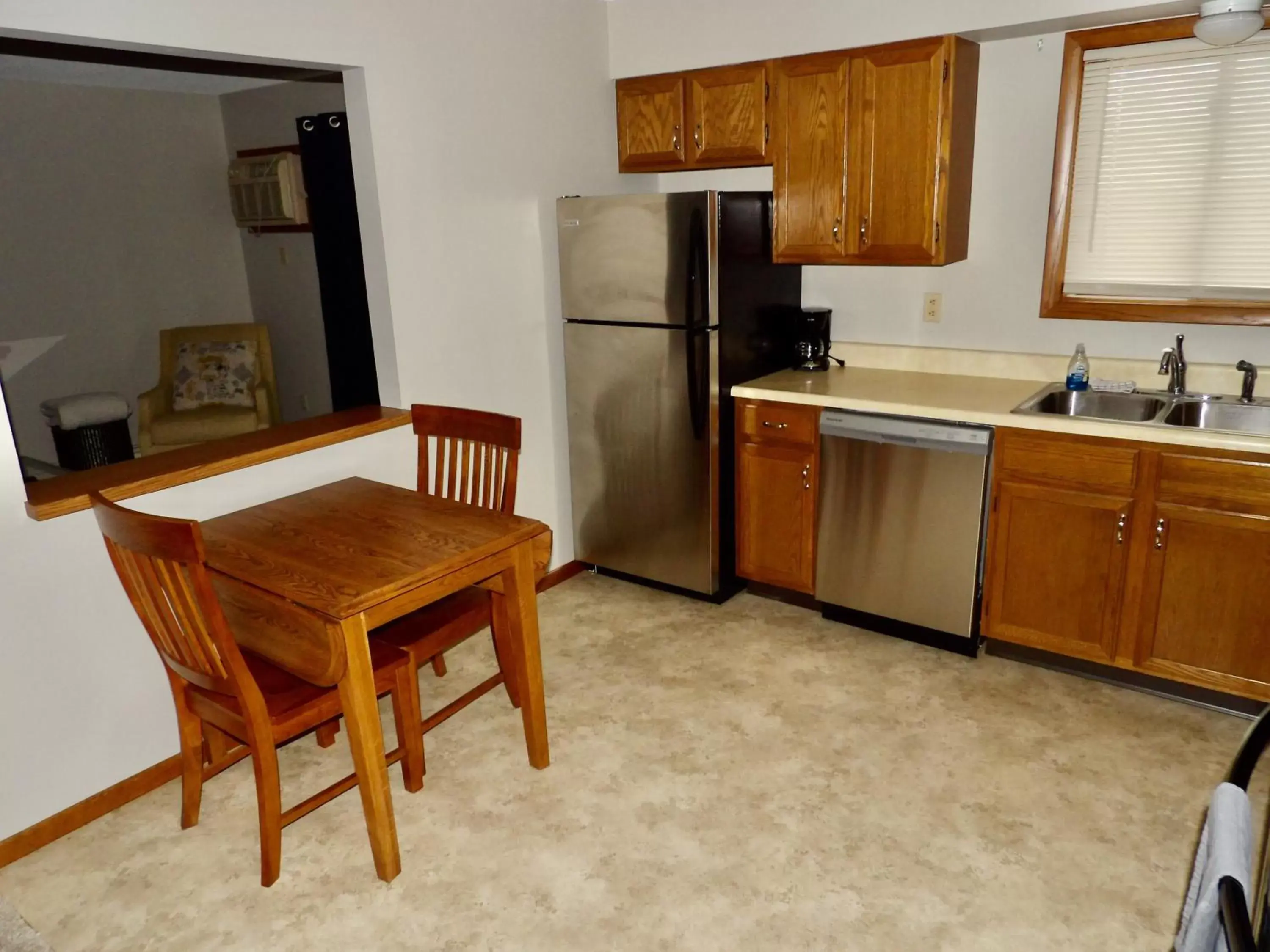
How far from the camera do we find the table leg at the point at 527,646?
239 centimetres

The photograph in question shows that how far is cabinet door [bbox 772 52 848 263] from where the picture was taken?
318cm

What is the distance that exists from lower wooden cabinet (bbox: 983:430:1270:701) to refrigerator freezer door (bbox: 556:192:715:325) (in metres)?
1.25

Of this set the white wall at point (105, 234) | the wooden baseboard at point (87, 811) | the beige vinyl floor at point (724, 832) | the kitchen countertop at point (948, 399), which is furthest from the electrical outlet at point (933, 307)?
the white wall at point (105, 234)

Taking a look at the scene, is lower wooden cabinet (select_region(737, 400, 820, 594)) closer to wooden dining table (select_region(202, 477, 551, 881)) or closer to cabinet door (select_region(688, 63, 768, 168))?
cabinet door (select_region(688, 63, 768, 168))

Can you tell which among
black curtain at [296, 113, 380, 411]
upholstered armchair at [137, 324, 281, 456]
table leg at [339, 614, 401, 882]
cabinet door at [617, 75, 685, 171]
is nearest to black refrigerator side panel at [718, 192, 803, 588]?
cabinet door at [617, 75, 685, 171]

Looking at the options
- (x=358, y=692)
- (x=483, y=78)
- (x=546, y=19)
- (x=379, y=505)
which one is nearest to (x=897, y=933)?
(x=358, y=692)

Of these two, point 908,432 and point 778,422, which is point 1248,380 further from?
point 778,422

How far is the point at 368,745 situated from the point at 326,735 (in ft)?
2.40

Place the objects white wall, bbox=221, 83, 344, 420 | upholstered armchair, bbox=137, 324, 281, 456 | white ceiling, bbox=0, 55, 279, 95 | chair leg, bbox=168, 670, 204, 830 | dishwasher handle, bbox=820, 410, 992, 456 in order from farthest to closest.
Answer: white wall, bbox=221, 83, 344, 420, upholstered armchair, bbox=137, 324, 281, 456, white ceiling, bbox=0, 55, 279, 95, dishwasher handle, bbox=820, 410, 992, 456, chair leg, bbox=168, 670, 204, 830

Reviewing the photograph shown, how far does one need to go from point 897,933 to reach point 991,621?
4.52 ft

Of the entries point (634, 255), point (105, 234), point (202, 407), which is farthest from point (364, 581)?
point (105, 234)

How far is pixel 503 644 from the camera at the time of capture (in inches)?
109

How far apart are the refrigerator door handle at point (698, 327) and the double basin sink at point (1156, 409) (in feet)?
3.63

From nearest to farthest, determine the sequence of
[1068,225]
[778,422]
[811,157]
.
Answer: [1068,225] → [811,157] → [778,422]
